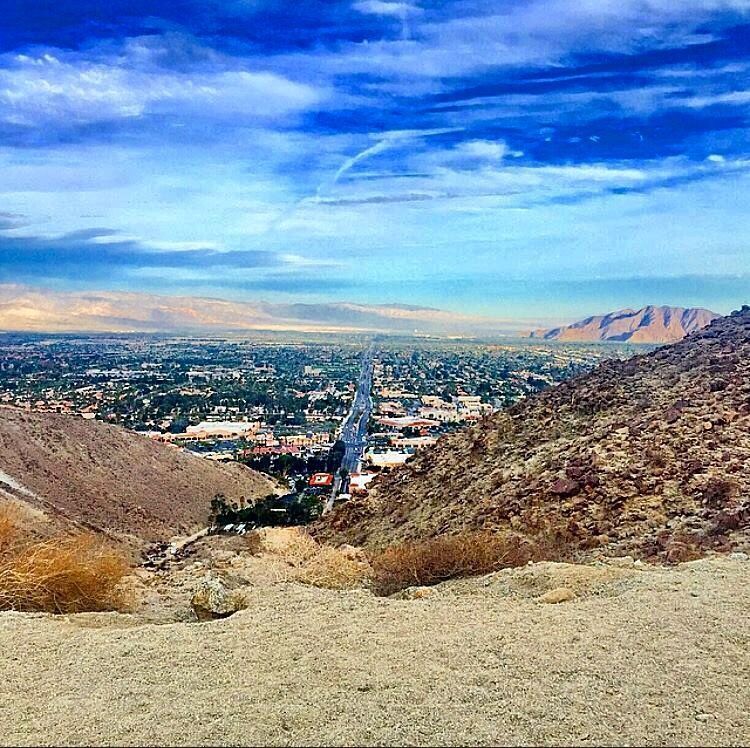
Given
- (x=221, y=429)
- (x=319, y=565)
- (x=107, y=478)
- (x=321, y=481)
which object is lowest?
(x=221, y=429)

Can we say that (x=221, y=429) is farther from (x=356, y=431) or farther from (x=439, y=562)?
(x=439, y=562)

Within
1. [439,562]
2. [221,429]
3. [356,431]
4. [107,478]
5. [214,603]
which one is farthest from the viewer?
[221,429]

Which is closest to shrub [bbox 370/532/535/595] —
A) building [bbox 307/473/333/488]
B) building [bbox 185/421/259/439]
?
building [bbox 307/473/333/488]

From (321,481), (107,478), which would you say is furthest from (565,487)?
(107,478)

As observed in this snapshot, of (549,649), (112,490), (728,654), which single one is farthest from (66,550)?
(112,490)

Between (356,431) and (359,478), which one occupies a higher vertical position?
(359,478)

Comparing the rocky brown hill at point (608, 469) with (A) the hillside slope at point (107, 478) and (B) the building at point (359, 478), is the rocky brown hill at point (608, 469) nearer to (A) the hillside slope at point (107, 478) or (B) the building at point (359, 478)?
(B) the building at point (359, 478)
